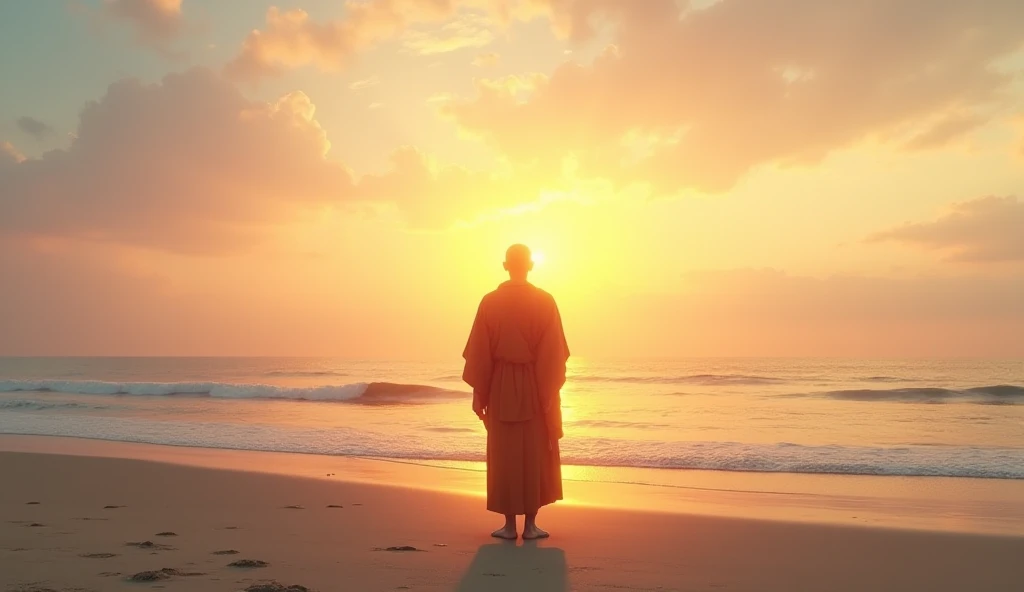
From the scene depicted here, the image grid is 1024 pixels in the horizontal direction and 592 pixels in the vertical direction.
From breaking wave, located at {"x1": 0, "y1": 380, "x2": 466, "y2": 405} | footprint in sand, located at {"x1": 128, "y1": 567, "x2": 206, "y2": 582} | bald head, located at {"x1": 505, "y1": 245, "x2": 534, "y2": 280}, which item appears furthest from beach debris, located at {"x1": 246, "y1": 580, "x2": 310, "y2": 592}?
breaking wave, located at {"x1": 0, "y1": 380, "x2": 466, "y2": 405}

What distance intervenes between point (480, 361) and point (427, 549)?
1321 mm

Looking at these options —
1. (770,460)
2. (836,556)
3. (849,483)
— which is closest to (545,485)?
(836,556)

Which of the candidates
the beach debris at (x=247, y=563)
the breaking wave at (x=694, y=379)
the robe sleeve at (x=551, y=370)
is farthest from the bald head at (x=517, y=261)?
the breaking wave at (x=694, y=379)

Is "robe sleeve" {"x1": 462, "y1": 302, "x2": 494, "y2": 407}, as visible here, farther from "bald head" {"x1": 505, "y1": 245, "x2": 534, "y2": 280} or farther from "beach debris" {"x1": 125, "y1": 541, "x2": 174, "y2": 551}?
"beach debris" {"x1": 125, "y1": 541, "x2": 174, "y2": 551}

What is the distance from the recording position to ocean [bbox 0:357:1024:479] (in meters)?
10.9

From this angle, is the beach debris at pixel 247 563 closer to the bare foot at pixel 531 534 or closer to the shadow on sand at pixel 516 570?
the shadow on sand at pixel 516 570

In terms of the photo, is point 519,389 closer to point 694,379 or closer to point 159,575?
point 159,575

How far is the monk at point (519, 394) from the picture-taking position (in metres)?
5.25

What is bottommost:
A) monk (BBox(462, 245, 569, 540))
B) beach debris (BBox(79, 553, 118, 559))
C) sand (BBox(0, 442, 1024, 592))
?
sand (BBox(0, 442, 1024, 592))

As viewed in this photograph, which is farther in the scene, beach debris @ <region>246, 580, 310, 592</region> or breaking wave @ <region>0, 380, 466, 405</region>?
breaking wave @ <region>0, 380, 466, 405</region>

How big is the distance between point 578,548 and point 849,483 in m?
5.47

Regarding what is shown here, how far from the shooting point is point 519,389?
5.27 metres

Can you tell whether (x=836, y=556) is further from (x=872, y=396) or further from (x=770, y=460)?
(x=872, y=396)

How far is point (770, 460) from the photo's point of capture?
1059 centimetres
